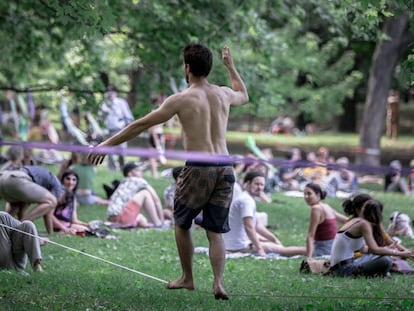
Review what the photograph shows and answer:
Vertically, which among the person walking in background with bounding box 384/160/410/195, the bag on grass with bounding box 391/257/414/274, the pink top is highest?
the pink top

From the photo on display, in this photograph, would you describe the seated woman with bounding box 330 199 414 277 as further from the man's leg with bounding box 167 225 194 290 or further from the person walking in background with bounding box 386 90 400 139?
the person walking in background with bounding box 386 90 400 139

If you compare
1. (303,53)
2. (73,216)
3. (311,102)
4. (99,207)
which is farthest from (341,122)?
(73,216)

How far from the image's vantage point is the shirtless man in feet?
21.9

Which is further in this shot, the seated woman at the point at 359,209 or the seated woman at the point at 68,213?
the seated woman at the point at 68,213

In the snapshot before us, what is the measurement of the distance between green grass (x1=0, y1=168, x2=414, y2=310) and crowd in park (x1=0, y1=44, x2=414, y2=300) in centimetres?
29

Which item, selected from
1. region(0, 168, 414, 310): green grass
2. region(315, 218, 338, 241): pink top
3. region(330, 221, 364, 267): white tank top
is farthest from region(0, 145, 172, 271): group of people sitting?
region(315, 218, 338, 241): pink top

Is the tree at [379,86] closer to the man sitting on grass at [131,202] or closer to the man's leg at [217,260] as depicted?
the man sitting on grass at [131,202]

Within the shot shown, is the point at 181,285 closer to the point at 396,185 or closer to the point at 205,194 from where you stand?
the point at 205,194

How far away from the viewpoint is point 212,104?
676cm

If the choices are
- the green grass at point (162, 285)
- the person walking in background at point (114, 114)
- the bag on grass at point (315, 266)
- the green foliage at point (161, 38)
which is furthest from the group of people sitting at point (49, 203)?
the bag on grass at point (315, 266)

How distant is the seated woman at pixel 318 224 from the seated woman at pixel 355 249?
1.22 metres

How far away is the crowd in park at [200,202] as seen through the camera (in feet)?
22.1

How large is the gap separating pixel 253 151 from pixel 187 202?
1415 centimetres

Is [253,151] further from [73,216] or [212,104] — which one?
[212,104]
